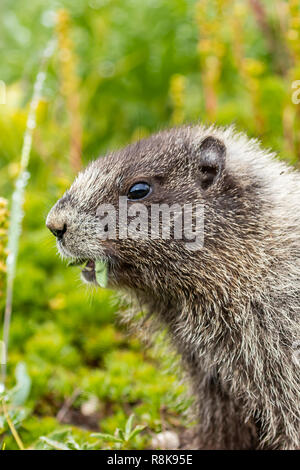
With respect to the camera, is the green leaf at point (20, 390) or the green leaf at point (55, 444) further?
the green leaf at point (20, 390)

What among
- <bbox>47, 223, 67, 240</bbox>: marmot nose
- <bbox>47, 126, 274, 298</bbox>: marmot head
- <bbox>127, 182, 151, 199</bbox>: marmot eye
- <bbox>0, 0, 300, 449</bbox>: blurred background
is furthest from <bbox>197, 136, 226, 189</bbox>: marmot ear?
<bbox>47, 223, 67, 240</bbox>: marmot nose

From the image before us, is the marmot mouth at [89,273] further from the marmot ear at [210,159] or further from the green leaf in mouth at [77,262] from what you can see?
the marmot ear at [210,159]

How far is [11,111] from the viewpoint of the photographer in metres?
6.51

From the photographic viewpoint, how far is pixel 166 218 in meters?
3.18

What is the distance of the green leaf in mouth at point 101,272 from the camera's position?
10.5 feet

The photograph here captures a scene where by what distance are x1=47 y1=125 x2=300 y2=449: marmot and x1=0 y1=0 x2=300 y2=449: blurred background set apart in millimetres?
529

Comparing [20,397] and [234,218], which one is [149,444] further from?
[234,218]

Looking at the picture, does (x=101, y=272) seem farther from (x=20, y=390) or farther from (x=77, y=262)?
(x=20, y=390)

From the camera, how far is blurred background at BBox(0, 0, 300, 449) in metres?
4.04

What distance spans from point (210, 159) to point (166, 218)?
435 mm

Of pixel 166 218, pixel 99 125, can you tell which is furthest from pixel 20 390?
pixel 99 125

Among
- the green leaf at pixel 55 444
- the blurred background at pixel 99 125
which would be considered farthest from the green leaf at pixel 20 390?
the green leaf at pixel 55 444

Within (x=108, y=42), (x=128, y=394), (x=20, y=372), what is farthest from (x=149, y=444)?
(x=108, y=42)
